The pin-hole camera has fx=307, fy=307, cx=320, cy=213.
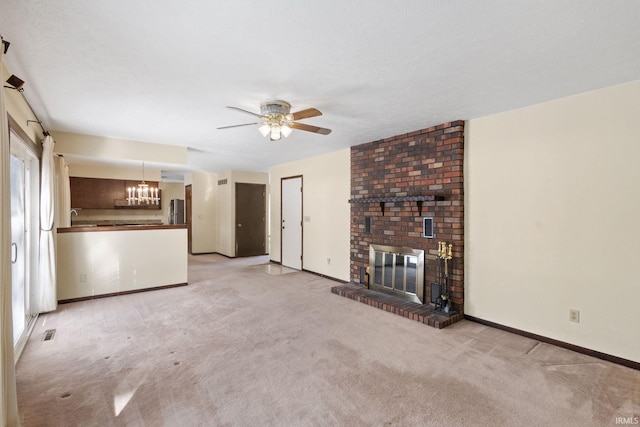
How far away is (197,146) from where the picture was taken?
5.18 metres

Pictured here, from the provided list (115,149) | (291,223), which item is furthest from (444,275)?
(115,149)

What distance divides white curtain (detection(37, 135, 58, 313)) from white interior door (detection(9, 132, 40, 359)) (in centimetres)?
8

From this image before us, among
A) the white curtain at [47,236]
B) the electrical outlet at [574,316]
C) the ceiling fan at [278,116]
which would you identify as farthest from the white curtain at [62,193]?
the electrical outlet at [574,316]

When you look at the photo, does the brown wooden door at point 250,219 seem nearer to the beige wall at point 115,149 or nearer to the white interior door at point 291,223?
the white interior door at point 291,223

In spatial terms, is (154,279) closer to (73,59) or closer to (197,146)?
(197,146)

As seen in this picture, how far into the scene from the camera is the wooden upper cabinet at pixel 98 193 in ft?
23.1

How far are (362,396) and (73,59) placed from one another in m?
3.24

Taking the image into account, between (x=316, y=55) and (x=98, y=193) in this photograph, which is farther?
(x=98, y=193)

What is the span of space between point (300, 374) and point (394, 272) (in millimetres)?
2405

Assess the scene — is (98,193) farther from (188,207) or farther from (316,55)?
(316,55)

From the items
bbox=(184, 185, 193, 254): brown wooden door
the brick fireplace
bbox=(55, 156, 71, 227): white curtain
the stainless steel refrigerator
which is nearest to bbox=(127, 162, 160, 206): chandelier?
the stainless steel refrigerator

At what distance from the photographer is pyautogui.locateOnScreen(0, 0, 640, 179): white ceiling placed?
172 cm

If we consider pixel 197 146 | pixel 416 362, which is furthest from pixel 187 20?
pixel 197 146

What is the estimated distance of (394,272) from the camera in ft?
14.8
